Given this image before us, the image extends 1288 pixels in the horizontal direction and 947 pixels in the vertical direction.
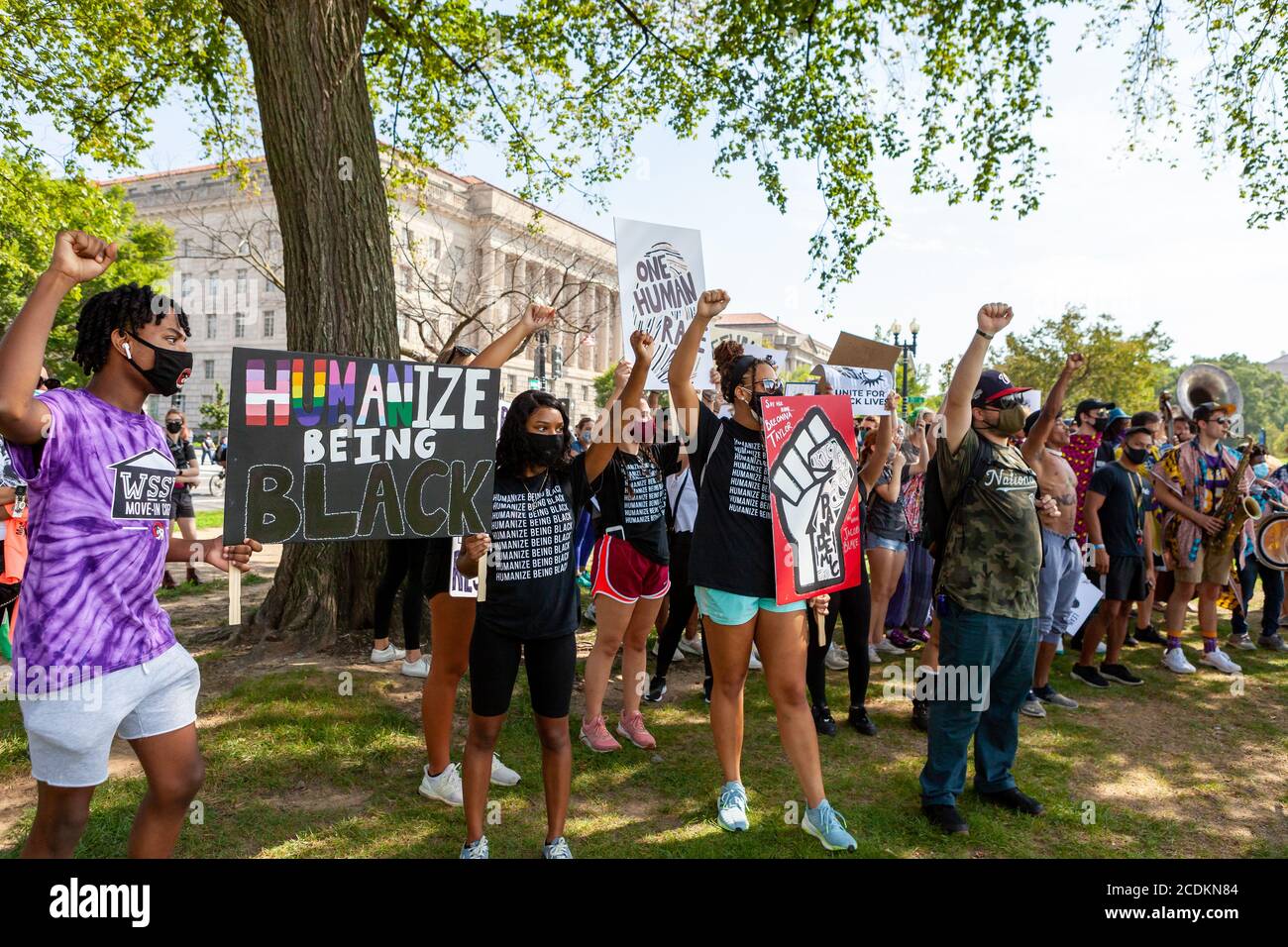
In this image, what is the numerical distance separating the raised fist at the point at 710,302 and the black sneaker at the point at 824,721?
2719 mm

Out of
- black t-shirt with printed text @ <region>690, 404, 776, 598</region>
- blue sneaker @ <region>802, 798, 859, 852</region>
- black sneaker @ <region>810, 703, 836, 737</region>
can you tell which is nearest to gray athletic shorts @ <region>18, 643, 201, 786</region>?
black t-shirt with printed text @ <region>690, 404, 776, 598</region>

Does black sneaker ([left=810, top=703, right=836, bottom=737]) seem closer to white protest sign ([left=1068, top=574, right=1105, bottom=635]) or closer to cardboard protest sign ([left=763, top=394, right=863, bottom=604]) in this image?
cardboard protest sign ([left=763, top=394, right=863, bottom=604])

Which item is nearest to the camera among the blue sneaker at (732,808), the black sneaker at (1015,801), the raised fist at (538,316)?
the raised fist at (538,316)

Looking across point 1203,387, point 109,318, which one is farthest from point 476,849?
point 1203,387

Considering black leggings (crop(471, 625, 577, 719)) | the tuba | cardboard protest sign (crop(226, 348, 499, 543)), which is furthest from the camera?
the tuba

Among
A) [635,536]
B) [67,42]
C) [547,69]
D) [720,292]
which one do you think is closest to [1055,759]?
[635,536]

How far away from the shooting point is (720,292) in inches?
145

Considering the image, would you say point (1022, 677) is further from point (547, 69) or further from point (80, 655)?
point (547, 69)

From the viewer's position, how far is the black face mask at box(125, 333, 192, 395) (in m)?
2.49

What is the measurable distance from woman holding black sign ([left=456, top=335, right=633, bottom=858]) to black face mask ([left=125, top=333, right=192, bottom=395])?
1153 mm

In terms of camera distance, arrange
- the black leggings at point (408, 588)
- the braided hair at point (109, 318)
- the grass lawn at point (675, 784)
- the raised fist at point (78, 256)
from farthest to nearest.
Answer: the black leggings at point (408, 588) < the grass lawn at point (675, 784) < the braided hair at point (109, 318) < the raised fist at point (78, 256)

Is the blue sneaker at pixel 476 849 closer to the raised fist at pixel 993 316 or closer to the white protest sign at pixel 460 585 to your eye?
the white protest sign at pixel 460 585

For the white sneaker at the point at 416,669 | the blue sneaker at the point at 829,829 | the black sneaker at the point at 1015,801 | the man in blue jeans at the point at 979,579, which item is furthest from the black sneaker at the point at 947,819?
the white sneaker at the point at 416,669

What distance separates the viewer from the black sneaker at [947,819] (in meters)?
3.79
